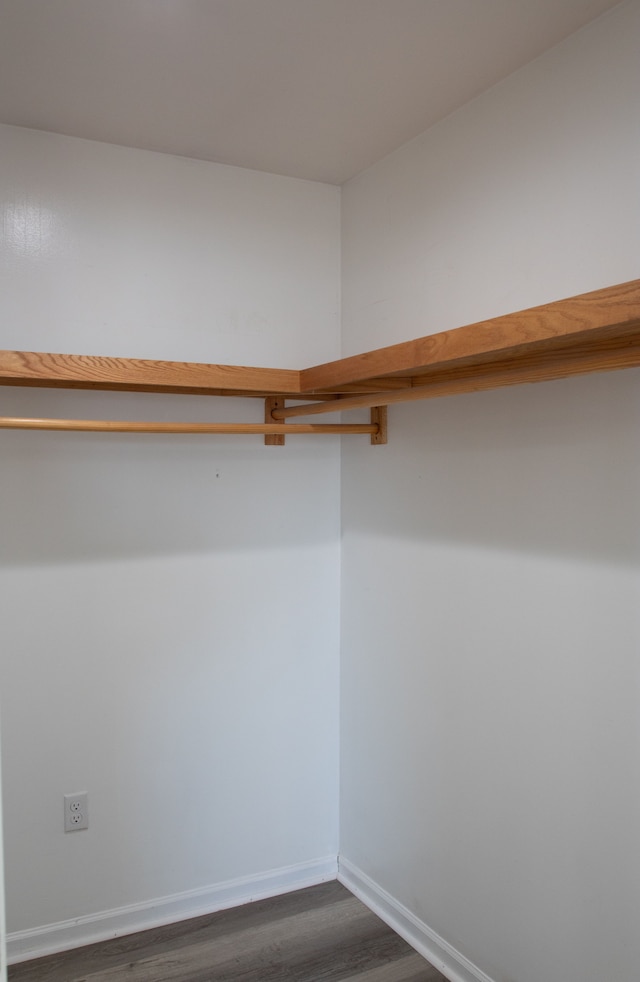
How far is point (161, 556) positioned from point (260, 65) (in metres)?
1.33

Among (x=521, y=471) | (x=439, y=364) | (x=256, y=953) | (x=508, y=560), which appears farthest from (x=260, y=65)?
(x=256, y=953)

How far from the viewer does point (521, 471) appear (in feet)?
5.53

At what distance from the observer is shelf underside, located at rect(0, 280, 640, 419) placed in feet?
3.56

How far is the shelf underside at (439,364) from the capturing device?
109 centimetres

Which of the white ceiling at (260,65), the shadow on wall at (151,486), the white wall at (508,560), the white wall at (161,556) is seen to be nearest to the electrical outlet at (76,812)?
the white wall at (161,556)

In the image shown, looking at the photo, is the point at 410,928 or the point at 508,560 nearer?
the point at 508,560

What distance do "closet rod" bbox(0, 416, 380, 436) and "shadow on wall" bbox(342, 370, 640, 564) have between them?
185 mm

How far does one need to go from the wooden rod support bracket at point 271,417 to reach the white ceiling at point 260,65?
0.74m

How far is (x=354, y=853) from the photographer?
2.37m

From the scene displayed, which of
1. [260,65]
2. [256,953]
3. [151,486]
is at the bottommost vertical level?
[256,953]

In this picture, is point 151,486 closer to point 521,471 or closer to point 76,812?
point 76,812

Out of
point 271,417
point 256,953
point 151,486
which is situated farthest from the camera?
point 271,417

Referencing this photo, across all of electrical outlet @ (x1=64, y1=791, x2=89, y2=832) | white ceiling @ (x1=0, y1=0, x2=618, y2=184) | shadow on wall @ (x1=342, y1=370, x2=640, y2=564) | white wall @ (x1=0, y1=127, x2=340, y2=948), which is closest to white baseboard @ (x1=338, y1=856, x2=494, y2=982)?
white wall @ (x1=0, y1=127, x2=340, y2=948)

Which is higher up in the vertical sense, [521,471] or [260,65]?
[260,65]
